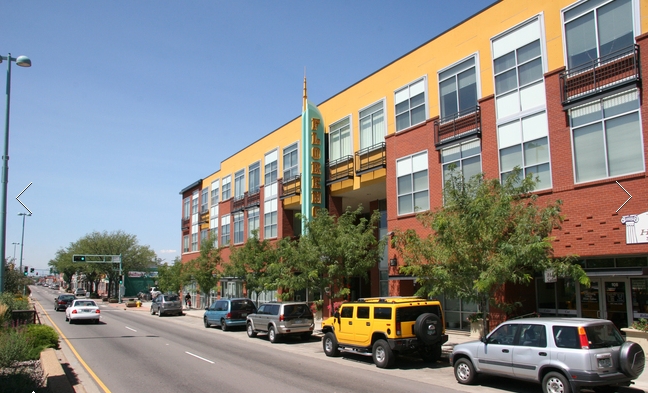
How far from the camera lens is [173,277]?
48.2 meters

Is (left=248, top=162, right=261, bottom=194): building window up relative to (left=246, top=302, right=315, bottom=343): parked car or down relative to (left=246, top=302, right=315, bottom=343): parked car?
up

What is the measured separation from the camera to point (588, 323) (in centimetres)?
1020

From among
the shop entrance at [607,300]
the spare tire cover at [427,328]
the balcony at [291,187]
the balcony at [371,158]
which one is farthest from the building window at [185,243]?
the shop entrance at [607,300]

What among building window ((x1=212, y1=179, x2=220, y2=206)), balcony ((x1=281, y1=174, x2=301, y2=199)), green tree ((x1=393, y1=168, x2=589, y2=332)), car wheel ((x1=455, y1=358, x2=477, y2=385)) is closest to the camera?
car wheel ((x1=455, y1=358, x2=477, y2=385))

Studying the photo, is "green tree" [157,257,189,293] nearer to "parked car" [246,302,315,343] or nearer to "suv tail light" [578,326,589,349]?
"parked car" [246,302,315,343]

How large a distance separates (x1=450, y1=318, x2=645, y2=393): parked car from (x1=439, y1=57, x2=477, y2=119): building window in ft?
38.5

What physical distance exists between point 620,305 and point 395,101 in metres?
13.6

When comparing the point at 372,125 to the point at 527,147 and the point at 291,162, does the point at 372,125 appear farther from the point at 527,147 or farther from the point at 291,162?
the point at 527,147

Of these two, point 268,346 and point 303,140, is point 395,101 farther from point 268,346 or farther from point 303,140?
point 268,346

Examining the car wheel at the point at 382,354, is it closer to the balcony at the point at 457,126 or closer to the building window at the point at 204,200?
the balcony at the point at 457,126

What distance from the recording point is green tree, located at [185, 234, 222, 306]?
4038cm

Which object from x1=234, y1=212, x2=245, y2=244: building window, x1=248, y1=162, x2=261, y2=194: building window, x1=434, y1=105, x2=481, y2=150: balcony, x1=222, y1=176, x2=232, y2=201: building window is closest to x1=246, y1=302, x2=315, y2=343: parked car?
x1=434, y1=105, x2=481, y2=150: balcony

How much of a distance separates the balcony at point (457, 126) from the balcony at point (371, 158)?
3977 millimetres

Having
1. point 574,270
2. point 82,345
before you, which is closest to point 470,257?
point 574,270
